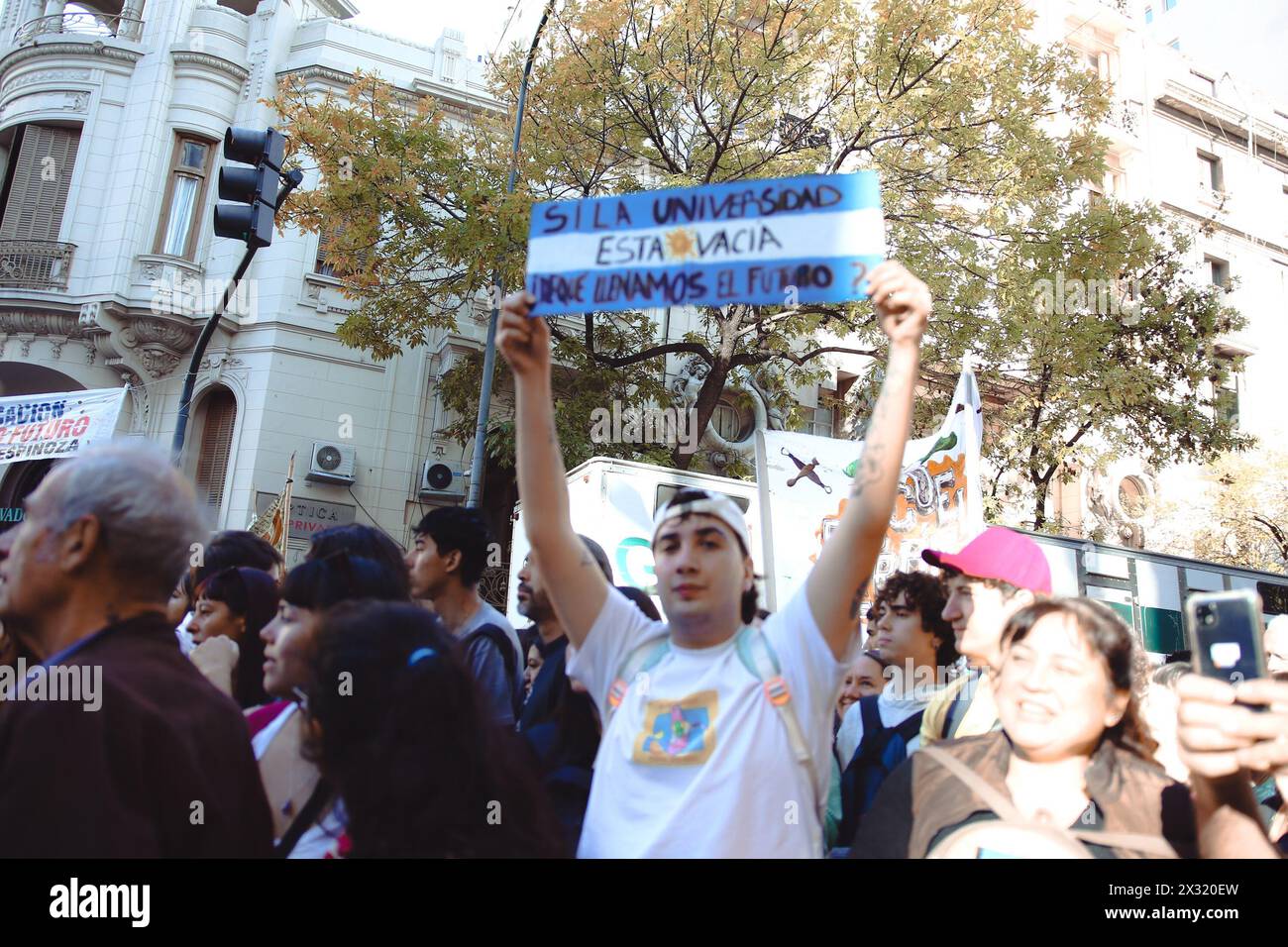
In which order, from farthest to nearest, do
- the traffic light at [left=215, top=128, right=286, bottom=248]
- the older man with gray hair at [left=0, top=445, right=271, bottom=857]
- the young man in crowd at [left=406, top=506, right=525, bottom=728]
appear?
the traffic light at [left=215, top=128, right=286, bottom=248], the young man in crowd at [left=406, top=506, right=525, bottom=728], the older man with gray hair at [left=0, top=445, right=271, bottom=857]

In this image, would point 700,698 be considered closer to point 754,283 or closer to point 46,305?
point 754,283

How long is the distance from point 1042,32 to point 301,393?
19.0 meters

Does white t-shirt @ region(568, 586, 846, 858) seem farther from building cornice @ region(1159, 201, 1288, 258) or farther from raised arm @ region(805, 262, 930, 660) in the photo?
building cornice @ region(1159, 201, 1288, 258)

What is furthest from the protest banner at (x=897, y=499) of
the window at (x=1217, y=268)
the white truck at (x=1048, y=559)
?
the window at (x=1217, y=268)

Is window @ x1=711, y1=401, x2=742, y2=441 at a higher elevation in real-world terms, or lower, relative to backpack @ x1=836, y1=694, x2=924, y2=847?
higher

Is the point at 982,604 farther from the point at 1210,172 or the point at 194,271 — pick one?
the point at 1210,172

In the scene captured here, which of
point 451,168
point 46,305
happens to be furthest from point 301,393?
point 451,168

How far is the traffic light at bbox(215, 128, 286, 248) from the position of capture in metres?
6.93

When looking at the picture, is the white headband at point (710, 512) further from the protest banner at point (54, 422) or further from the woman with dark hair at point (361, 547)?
the protest banner at point (54, 422)

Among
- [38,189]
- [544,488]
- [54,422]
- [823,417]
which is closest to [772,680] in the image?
[544,488]

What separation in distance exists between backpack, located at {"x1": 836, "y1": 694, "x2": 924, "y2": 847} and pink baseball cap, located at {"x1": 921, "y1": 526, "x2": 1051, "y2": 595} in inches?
21.9

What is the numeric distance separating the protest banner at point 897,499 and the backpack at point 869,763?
3435mm

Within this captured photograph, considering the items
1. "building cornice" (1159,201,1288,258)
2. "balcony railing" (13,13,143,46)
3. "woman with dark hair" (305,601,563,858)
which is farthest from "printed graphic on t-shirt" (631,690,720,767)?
"building cornice" (1159,201,1288,258)

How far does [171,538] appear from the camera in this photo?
211cm
